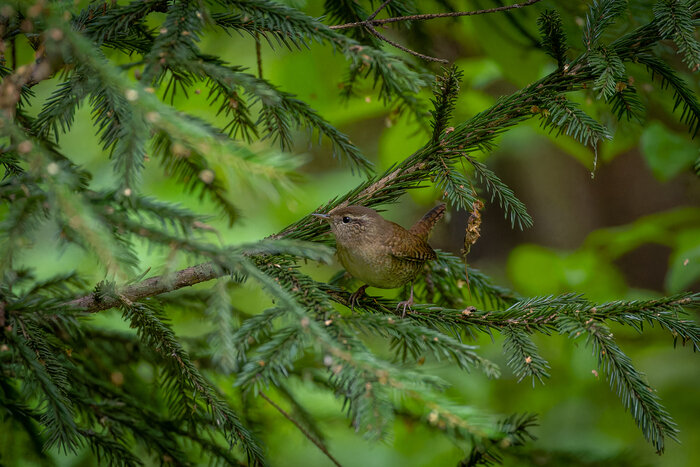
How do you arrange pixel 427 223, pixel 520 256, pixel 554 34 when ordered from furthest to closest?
pixel 520 256 → pixel 427 223 → pixel 554 34

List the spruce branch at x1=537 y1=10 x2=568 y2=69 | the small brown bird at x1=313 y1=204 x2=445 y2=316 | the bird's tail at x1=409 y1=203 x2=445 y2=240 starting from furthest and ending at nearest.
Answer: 1. the bird's tail at x1=409 y1=203 x2=445 y2=240
2. the small brown bird at x1=313 y1=204 x2=445 y2=316
3. the spruce branch at x1=537 y1=10 x2=568 y2=69

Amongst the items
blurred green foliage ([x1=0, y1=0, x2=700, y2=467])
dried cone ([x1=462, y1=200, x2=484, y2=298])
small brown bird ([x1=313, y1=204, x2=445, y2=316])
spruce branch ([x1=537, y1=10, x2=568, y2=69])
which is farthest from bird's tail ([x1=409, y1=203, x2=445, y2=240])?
spruce branch ([x1=537, y1=10, x2=568, y2=69])

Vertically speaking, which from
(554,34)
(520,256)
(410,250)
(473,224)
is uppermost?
(554,34)

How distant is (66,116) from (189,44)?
37 cm

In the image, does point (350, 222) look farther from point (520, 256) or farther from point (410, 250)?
point (520, 256)

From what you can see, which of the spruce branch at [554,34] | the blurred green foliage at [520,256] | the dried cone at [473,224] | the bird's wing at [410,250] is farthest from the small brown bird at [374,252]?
the spruce branch at [554,34]

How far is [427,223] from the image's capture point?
2.82 m

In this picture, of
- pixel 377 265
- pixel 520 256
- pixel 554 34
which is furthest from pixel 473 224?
pixel 520 256

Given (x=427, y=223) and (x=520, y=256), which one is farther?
(x=520, y=256)

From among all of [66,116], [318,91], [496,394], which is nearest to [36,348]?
[66,116]

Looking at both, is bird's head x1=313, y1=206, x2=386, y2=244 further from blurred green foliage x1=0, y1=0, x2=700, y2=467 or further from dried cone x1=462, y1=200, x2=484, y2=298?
dried cone x1=462, y1=200, x2=484, y2=298

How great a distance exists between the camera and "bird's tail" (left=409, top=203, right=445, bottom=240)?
2.77 metres

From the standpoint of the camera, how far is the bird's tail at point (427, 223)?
2770 millimetres

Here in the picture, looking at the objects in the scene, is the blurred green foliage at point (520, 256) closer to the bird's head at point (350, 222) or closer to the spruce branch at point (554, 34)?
the bird's head at point (350, 222)
